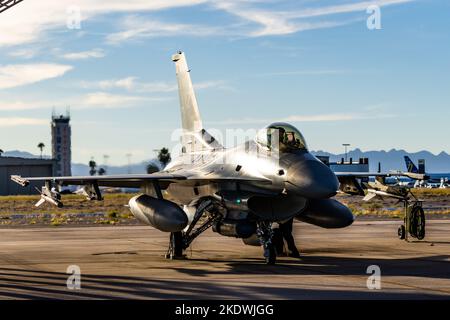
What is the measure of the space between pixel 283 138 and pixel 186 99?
833 centimetres

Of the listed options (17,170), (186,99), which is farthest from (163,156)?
(186,99)

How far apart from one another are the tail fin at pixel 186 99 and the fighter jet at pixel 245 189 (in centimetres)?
276

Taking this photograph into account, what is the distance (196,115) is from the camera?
2622 centimetres

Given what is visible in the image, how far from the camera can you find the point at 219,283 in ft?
51.5

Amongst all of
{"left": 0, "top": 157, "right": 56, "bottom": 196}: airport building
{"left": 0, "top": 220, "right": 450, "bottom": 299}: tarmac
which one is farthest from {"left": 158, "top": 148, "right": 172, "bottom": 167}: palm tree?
{"left": 0, "top": 220, "right": 450, "bottom": 299}: tarmac

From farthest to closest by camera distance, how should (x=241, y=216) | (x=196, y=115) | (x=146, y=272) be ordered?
1. (x=196, y=115)
2. (x=241, y=216)
3. (x=146, y=272)

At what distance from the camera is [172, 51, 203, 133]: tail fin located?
2620 cm

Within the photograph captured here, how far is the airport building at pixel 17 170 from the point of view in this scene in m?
129

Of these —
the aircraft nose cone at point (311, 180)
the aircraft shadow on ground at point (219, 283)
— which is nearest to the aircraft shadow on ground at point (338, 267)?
the aircraft shadow on ground at point (219, 283)

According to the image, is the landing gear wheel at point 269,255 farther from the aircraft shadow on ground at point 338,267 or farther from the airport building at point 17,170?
the airport building at point 17,170

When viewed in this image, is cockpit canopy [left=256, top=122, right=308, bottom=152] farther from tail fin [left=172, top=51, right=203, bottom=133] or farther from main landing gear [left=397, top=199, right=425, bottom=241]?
main landing gear [left=397, top=199, right=425, bottom=241]

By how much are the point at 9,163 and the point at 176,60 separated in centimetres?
10956
